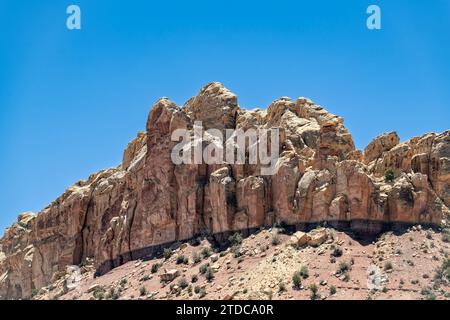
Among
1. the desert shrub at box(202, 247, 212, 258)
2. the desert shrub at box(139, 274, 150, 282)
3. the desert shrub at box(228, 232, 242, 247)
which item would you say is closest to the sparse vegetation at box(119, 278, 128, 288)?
the desert shrub at box(139, 274, 150, 282)

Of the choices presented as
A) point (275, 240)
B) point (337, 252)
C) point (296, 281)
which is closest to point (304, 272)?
point (296, 281)

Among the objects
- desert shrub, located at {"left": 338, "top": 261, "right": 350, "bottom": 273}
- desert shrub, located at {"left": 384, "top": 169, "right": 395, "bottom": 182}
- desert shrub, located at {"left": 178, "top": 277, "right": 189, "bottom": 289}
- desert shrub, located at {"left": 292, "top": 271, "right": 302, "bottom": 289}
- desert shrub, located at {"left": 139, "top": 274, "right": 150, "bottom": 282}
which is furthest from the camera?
desert shrub, located at {"left": 139, "top": 274, "right": 150, "bottom": 282}

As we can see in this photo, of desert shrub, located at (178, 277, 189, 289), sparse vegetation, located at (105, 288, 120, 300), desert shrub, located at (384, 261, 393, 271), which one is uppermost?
desert shrub, located at (384, 261, 393, 271)

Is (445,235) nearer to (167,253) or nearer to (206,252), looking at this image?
(206,252)

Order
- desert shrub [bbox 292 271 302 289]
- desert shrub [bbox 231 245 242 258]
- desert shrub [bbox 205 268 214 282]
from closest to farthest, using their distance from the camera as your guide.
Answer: desert shrub [bbox 292 271 302 289] → desert shrub [bbox 205 268 214 282] → desert shrub [bbox 231 245 242 258]

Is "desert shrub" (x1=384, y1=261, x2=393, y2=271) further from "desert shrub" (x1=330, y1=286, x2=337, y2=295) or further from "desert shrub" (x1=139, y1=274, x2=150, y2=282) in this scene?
"desert shrub" (x1=139, y1=274, x2=150, y2=282)

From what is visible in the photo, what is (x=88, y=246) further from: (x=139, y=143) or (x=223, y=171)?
(x=223, y=171)

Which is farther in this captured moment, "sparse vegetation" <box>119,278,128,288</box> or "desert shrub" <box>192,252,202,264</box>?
"sparse vegetation" <box>119,278,128,288</box>

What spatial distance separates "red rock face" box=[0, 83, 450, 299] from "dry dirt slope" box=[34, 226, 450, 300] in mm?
2911

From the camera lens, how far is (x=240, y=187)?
110 metres

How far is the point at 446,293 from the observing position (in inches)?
3383

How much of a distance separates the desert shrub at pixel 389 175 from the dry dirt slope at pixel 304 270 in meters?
8.72

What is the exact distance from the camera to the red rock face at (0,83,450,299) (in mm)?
99812

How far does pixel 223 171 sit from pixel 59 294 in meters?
29.5
